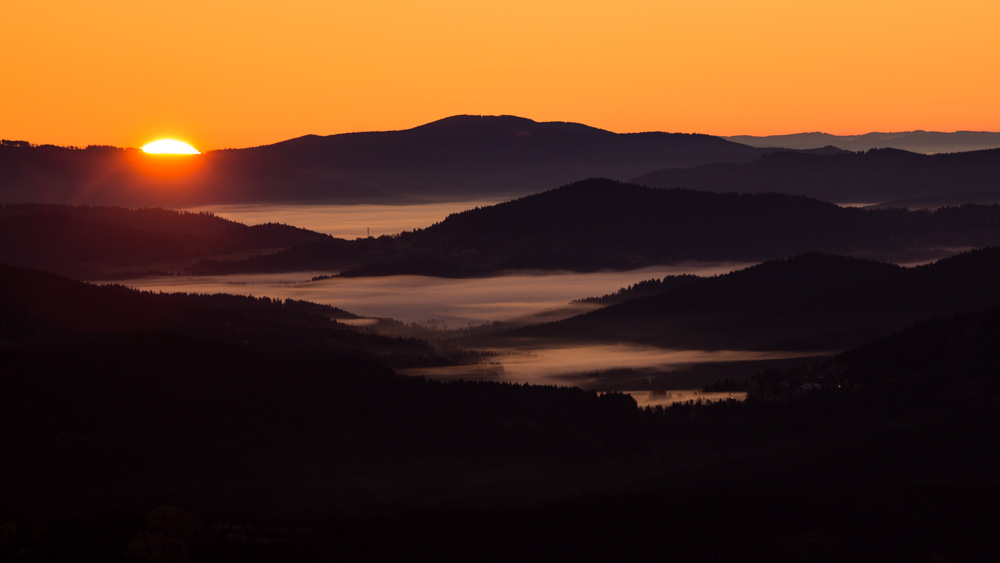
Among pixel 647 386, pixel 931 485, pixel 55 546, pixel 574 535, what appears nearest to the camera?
pixel 55 546

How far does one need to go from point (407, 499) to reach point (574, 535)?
83.2 feet

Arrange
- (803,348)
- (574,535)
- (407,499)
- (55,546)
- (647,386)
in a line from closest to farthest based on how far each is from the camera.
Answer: (55,546) < (574,535) < (407,499) < (647,386) < (803,348)

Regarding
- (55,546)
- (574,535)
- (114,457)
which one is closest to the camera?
(55,546)

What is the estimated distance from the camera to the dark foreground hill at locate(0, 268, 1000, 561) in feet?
188

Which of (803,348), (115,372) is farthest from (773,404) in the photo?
(803,348)

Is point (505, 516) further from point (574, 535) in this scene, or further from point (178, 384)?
point (178, 384)

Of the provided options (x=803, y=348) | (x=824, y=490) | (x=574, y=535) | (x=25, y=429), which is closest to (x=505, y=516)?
(x=574, y=535)

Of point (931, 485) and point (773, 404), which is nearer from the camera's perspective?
point (931, 485)

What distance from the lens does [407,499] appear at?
271 feet

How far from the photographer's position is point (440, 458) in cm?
9781

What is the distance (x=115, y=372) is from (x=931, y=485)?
6291cm

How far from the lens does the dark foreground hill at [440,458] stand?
57.2 metres

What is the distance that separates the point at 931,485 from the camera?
68.2 m

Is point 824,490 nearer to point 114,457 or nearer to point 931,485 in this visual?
point 931,485
